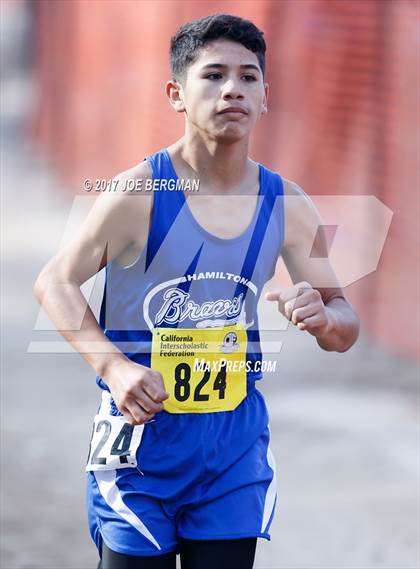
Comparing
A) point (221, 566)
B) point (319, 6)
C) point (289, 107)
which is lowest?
point (221, 566)

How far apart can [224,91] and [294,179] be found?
3149 millimetres

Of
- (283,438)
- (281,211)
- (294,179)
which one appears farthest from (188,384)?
(294,179)

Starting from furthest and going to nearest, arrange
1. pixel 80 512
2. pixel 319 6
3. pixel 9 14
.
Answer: pixel 9 14
pixel 319 6
pixel 80 512

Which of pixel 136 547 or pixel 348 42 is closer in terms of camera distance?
pixel 136 547

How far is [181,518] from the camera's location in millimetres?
2691

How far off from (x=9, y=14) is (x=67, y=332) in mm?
4499

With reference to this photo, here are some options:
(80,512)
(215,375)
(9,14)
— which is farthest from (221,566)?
(9,14)

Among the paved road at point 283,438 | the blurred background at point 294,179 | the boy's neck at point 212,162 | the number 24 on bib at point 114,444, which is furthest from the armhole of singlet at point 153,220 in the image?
the blurred background at point 294,179

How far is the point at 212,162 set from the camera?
9.11 feet

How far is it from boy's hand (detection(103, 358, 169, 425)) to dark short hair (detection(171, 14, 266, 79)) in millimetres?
755

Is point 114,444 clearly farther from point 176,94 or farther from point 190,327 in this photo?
point 176,94

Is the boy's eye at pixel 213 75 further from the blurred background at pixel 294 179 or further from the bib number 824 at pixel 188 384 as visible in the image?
the blurred background at pixel 294 179

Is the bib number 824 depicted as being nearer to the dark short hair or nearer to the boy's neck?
the boy's neck

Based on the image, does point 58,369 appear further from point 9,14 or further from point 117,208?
point 117,208
